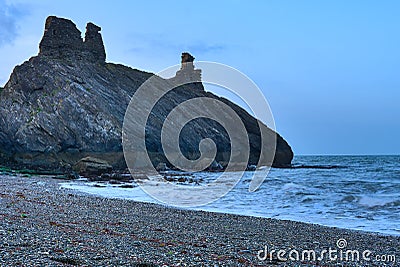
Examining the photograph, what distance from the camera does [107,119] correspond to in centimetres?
4344

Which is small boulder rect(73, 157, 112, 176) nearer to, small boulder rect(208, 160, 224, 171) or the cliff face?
the cliff face

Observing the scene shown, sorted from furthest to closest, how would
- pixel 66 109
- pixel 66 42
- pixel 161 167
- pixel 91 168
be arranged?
pixel 66 42
pixel 161 167
pixel 66 109
pixel 91 168

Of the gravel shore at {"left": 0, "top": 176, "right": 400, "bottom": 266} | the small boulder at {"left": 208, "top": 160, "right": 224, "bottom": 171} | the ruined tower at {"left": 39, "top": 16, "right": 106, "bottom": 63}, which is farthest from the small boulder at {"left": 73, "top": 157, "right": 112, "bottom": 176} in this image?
the ruined tower at {"left": 39, "top": 16, "right": 106, "bottom": 63}

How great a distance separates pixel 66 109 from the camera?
43031 millimetres

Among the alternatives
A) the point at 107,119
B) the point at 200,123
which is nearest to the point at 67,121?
the point at 107,119

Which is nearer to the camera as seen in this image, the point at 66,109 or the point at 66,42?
the point at 66,109

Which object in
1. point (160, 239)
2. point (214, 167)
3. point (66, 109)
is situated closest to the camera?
point (160, 239)

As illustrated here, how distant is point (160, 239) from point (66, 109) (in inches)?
1485

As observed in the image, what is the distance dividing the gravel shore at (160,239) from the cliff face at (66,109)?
28.8 metres

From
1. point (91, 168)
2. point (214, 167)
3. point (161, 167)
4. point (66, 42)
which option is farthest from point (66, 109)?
point (214, 167)

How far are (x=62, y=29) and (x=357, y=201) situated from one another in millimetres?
45536

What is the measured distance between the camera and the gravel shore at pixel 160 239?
5906 mm

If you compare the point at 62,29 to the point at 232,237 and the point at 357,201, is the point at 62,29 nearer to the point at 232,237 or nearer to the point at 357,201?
the point at 357,201

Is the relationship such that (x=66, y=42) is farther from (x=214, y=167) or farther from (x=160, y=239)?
(x=160, y=239)
